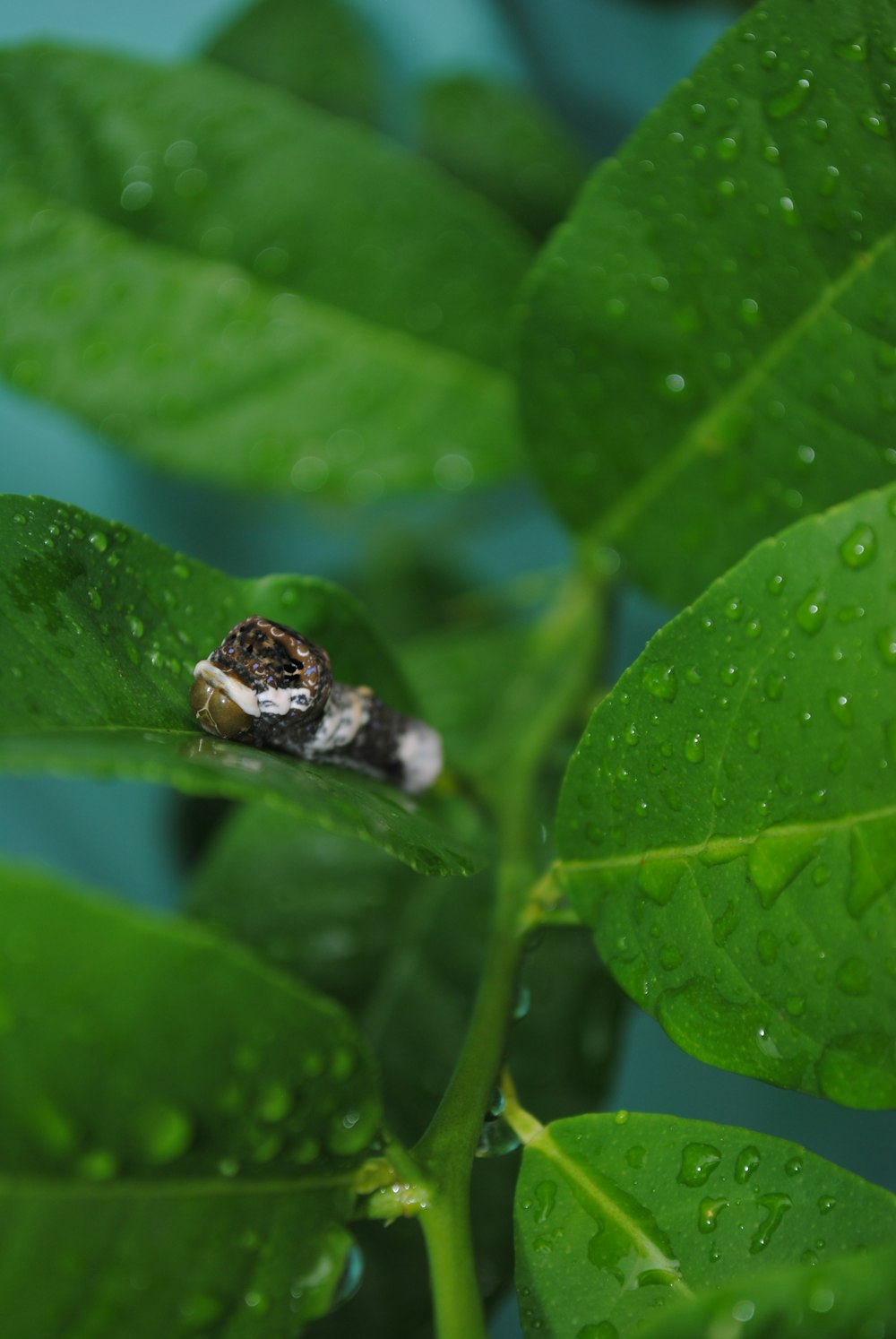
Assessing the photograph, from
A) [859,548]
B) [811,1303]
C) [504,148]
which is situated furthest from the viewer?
[504,148]

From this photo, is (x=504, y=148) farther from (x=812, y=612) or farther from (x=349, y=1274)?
(x=349, y=1274)

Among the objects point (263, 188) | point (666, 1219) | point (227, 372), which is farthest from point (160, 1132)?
point (263, 188)

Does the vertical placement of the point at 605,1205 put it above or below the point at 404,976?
above

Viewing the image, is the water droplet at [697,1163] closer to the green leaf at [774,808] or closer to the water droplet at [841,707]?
the green leaf at [774,808]

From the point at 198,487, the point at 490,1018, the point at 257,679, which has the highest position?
the point at 257,679

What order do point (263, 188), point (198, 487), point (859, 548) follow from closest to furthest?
point (859, 548) < point (263, 188) < point (198, 487)

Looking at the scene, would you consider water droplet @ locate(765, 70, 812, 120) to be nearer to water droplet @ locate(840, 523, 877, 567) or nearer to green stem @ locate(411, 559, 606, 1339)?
water droplet @ locate(840, 523, 877, 567)

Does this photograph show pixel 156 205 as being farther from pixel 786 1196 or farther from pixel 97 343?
pixel 786 1196
